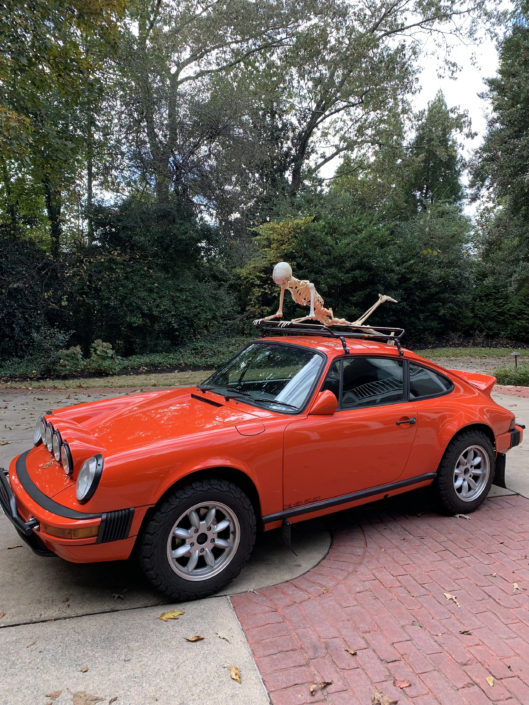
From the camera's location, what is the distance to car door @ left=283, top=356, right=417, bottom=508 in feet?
10.2

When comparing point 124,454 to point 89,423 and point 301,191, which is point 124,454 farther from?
point 301,191

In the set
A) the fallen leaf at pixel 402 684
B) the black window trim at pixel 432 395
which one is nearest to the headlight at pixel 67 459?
the fallen leaf at pixel 402 684

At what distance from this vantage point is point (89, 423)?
337 cm

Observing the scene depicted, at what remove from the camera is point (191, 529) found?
8.98 feet

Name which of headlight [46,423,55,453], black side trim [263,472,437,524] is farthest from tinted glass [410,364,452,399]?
headlight [46,423,55,453]

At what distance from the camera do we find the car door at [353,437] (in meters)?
3.11

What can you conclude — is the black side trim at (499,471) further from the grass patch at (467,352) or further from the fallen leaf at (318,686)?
the grass patch at (467,352)

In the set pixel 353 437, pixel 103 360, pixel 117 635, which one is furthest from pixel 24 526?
pixel 103 360

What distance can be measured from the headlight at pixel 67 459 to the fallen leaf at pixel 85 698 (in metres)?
1.10

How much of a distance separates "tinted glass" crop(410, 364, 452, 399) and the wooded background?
364 inches

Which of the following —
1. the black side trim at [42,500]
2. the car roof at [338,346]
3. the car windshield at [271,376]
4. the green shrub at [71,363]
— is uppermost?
the car roof at [338,346]

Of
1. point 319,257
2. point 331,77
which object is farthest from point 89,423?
point 331,77

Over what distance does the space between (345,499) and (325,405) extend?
73 cm

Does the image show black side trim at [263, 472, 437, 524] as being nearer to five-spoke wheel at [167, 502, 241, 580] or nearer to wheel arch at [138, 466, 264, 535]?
wheel arch at [138, 466, 264, 535]
